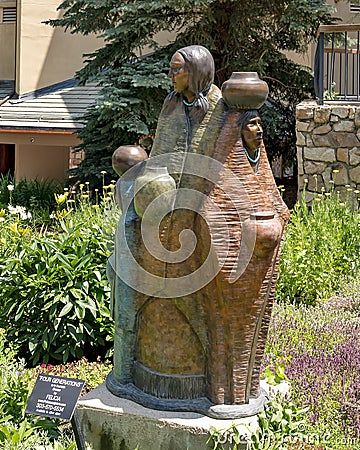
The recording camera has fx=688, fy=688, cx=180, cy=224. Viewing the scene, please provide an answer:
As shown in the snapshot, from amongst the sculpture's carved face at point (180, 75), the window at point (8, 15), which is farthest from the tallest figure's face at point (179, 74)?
the window at point (8, 15)

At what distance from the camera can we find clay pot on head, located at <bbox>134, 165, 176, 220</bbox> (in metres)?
3.19

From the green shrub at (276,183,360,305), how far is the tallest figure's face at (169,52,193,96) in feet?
11.8

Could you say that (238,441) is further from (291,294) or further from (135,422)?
(291,294)

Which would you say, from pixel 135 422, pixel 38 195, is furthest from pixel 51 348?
pixel 38 195

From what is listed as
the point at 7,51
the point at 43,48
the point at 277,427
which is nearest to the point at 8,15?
the point at 7,51

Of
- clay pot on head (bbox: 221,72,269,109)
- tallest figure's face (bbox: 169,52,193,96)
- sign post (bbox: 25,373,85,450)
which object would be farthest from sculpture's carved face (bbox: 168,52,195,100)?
sign post (bbox: 25,373,85,450)

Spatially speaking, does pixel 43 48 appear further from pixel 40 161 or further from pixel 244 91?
pixel 244 91

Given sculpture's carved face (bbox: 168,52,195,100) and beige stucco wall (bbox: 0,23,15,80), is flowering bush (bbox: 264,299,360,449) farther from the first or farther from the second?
beige stucco wall (bbox: 0,23,15,80)

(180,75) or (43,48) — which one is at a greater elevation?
(180,75)

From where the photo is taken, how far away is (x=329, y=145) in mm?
9508

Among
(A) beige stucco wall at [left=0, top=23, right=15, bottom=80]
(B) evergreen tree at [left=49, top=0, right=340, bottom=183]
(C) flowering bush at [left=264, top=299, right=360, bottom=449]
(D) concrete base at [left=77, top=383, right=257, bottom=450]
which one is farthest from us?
(A) beige stucco wall at [left=0, top=23, right=15, bottom=80]
